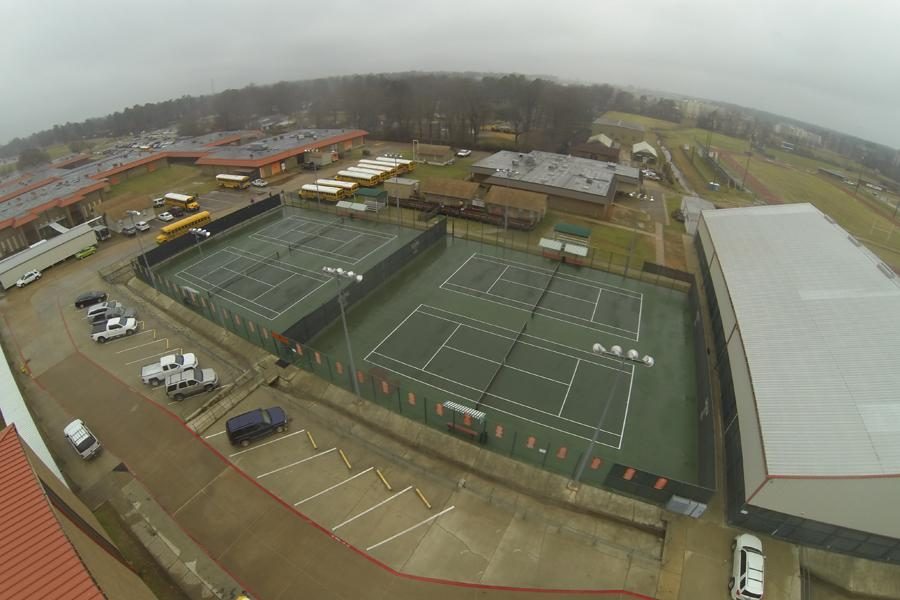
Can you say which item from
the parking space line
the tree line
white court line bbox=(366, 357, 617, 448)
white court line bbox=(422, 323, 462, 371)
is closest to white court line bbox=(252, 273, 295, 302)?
white court line bbox=(366, 357, 617, 448)

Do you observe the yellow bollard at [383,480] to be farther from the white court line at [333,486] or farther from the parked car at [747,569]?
the parked car at [747,569]

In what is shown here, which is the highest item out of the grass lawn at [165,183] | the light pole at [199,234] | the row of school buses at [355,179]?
the row of school buses at [355,179]

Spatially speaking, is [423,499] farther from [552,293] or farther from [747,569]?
[552,293]

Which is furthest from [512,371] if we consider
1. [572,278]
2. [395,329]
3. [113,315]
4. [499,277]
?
[113,315]

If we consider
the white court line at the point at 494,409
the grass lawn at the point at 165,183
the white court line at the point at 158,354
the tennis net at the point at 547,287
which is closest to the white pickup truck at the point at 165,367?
the white court line at the point at 158,354

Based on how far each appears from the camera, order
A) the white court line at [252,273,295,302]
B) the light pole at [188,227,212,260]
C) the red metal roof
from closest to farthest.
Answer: the red metal roof
the white court line at [252,273,295,302]
the light pole at [188,227,212,260]

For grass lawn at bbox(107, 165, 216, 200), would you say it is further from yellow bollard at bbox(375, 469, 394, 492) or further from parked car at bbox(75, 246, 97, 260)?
yellow bollard at bbox(375, 469, 394, 492)
